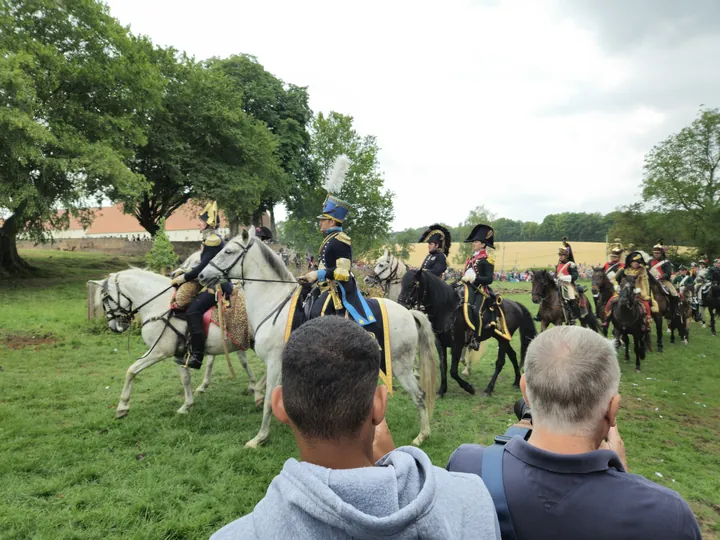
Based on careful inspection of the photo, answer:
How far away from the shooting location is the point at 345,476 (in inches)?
35.7

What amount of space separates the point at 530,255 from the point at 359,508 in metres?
63.0

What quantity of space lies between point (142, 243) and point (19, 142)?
63.3ft

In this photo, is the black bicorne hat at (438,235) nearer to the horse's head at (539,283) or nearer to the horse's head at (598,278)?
the horse's head at (539,283)

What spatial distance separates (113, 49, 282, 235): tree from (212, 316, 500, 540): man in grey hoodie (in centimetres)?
2535

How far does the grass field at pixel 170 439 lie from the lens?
3.91 m

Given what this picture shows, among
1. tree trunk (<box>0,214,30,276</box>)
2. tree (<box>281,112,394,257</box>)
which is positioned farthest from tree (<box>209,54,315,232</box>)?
tree trunk (<box>0,214,30,276</box>)

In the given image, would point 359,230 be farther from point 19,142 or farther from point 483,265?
point 483,265

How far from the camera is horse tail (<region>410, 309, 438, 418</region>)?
18.9ft

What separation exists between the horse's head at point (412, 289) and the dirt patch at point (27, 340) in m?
9.05

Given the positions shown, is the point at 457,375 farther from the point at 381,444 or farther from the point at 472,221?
the point at 472,221

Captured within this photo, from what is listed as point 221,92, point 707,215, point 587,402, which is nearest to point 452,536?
point 587,402

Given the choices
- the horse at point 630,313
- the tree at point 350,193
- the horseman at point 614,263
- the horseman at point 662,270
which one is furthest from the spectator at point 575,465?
the tree at point 350,193

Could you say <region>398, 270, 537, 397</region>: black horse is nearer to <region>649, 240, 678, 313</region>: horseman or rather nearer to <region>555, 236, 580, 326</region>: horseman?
<region>555, 236, 580, 326</region>: horseman

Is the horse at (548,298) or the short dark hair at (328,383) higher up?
the short dark hair at (328,383)
